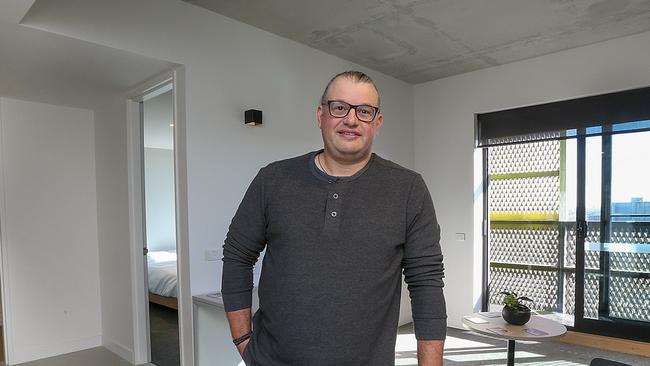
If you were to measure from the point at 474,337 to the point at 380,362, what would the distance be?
11.1 feet

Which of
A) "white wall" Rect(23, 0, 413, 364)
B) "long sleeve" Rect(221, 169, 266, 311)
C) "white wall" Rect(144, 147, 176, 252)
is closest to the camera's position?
"long sleeve" Rect(221, 169, 266, 311)

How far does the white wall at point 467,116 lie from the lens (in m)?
3.74

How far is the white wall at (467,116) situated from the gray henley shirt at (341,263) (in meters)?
3.33

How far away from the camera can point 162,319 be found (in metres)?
4.65

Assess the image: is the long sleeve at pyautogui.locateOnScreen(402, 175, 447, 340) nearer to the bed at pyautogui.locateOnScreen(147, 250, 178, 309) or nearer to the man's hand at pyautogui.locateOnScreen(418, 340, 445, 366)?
the man's hand at pyautogui.locateOnScreen(418, 340, 445, 366)

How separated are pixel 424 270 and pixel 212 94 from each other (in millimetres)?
2196

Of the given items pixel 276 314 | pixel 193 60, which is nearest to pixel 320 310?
pixel 276 314

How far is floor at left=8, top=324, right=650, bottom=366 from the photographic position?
11.0ft

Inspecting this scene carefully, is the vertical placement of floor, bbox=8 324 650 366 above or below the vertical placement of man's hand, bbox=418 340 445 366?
below

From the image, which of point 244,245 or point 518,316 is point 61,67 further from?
point 518,316

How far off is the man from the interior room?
1.51m

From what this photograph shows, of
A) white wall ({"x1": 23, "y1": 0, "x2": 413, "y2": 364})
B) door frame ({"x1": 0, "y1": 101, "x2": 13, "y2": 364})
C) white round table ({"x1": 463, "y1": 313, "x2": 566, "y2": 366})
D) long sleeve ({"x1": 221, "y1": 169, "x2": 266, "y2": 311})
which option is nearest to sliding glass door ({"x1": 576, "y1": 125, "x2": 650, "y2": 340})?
white round table ({"x1": 463, "y1": 313, "x2": 566, "y2": 366})

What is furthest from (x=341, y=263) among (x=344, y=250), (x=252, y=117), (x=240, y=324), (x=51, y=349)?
(x=51, y=349)

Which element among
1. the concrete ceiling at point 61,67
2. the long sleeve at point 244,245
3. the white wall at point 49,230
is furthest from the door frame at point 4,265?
the long sleeve at point 244,245
